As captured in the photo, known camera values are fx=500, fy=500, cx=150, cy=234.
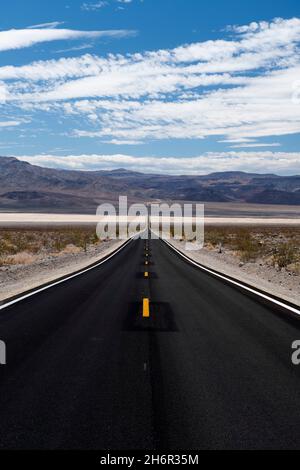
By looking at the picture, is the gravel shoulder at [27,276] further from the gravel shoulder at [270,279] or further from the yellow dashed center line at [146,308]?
the gravel shoulder at [270,279]

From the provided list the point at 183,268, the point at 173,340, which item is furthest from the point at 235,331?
the point at 183,268

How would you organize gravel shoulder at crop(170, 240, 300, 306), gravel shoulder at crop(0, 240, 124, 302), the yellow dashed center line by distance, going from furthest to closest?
gravel shoulder at crop(0, 240, 124, 302), gravel shoulder at crop(170, 240, 300, 306), the yellow dashed center line

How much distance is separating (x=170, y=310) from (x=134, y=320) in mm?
1427

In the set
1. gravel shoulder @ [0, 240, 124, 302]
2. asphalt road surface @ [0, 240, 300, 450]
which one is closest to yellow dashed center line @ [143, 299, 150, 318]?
asphalt road surface @ [0, 240, 300, 450]

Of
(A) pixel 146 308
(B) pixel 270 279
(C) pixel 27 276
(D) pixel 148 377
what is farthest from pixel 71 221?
(D) pixel 148 377

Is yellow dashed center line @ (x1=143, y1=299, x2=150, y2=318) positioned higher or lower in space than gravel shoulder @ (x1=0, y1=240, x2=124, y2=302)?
higher

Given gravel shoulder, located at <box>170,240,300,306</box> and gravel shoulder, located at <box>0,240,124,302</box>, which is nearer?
gravel shoulder, located at <box>170,240,300,306</box>

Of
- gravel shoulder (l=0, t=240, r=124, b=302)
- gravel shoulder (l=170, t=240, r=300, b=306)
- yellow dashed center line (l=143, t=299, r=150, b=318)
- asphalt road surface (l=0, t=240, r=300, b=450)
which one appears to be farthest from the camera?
gravel shoulder (l=0, t=240, r=124, b=302)

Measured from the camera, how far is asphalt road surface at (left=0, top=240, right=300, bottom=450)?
14.6ft

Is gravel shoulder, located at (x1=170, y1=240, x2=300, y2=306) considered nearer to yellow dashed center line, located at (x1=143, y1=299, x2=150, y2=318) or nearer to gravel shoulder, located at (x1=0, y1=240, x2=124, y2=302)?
yellow dashed center line, located at (x1=143, y1=299, x2=150, y2=318)

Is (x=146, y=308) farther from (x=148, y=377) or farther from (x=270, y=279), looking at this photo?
(x=270, y=279)

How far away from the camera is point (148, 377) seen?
239 inches

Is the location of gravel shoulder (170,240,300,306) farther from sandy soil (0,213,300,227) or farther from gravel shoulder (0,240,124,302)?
sandy soil (0,213,300,227)

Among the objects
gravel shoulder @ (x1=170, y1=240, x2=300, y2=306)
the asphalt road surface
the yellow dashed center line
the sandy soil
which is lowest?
gravel shoulder @ (x1=170, y1=240, x2=300, y2=306)
